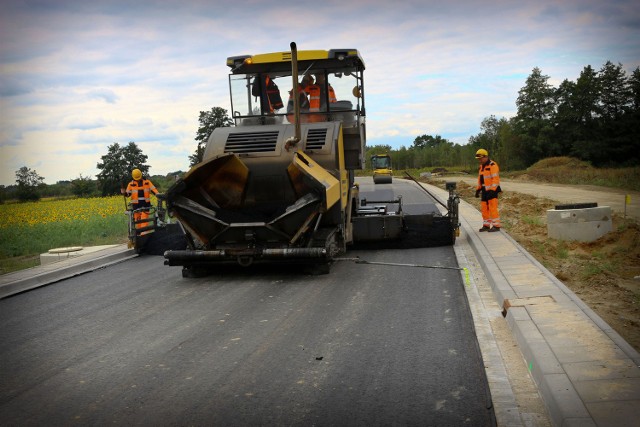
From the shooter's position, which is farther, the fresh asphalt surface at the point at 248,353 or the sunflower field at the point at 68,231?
the sunflower field at the point at 68,231

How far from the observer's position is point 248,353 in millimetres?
5527

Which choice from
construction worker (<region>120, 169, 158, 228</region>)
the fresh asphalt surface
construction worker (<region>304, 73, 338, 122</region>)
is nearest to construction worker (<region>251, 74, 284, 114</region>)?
construction worker (<region>304, 73, 338, 122</region>)

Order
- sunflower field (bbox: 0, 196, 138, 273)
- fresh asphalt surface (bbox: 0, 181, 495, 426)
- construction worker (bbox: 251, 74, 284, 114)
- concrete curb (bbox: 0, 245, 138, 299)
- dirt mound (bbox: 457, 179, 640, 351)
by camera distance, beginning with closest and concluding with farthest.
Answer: fresh asphalt surface (bbox: 0, 181, 495, 426), dirt mound (bbox: 457, 179, 640, 351), concrete curb (bbox: 0, 245, 138, 299), construction worker (bbox: 251, 74, 284, 114), sunflower field (bbox: 0, 196, 138, 273)

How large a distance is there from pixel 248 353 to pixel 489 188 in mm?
8262

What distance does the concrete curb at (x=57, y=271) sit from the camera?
8945mm

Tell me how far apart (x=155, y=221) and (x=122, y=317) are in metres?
5.89

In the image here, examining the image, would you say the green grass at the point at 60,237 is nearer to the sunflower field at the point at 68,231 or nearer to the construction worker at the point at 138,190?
the sunflower field at the point at 68,231

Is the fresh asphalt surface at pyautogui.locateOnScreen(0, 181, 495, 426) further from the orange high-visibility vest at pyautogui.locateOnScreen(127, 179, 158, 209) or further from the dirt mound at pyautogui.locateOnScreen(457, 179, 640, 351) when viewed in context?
the orange high-visibility vest at pyautogui.locateOnScreen(127, 179, 158, 209)

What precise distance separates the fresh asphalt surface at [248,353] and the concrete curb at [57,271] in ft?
0.83

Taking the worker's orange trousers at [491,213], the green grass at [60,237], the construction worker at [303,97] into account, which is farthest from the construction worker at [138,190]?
the worker's orange trousers at [491,213]

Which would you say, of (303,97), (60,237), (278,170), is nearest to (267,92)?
(303,97)

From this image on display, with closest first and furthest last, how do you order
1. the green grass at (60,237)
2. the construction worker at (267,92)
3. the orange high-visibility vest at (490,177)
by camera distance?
the construction worker at (267,92) → the orange high-visibility vest at (490,177) → the green grass at (60,237)

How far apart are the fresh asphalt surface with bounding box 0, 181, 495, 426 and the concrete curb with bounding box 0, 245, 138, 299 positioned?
25 centimetres

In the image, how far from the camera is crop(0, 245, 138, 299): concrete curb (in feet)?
29.3
